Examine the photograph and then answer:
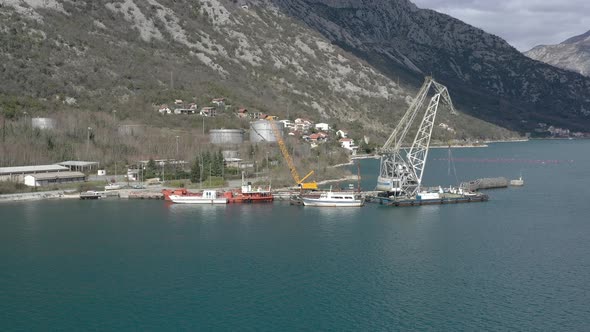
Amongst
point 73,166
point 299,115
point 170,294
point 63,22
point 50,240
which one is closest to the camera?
point 170,294

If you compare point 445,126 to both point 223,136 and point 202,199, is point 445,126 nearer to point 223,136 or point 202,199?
point 223,136

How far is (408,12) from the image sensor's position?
179375 mm

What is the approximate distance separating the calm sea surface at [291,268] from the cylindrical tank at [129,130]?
62.7ft

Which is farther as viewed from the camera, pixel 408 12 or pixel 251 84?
pixel 408 12

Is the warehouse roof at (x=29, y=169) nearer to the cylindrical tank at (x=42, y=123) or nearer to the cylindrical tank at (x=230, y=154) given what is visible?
the cylindrical tank at (x=42, y=123)

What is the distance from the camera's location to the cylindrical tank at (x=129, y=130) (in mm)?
56844

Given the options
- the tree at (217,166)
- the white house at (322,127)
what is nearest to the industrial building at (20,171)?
the tree at (217,166)

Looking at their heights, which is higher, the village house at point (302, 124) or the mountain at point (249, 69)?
the mountain at point (249, 69)

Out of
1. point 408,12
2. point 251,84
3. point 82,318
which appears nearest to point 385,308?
point 82,318

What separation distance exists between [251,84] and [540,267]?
222 ft

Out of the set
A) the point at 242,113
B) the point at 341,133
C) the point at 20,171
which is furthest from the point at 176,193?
the point at 341,133

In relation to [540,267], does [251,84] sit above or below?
above

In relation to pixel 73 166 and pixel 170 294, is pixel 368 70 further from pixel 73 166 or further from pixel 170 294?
pixel 170 294

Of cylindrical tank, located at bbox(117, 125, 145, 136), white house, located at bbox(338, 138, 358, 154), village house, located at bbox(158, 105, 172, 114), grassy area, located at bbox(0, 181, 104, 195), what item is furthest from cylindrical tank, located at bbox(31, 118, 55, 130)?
white house, located at bbox(338, 138, 358, 154)
